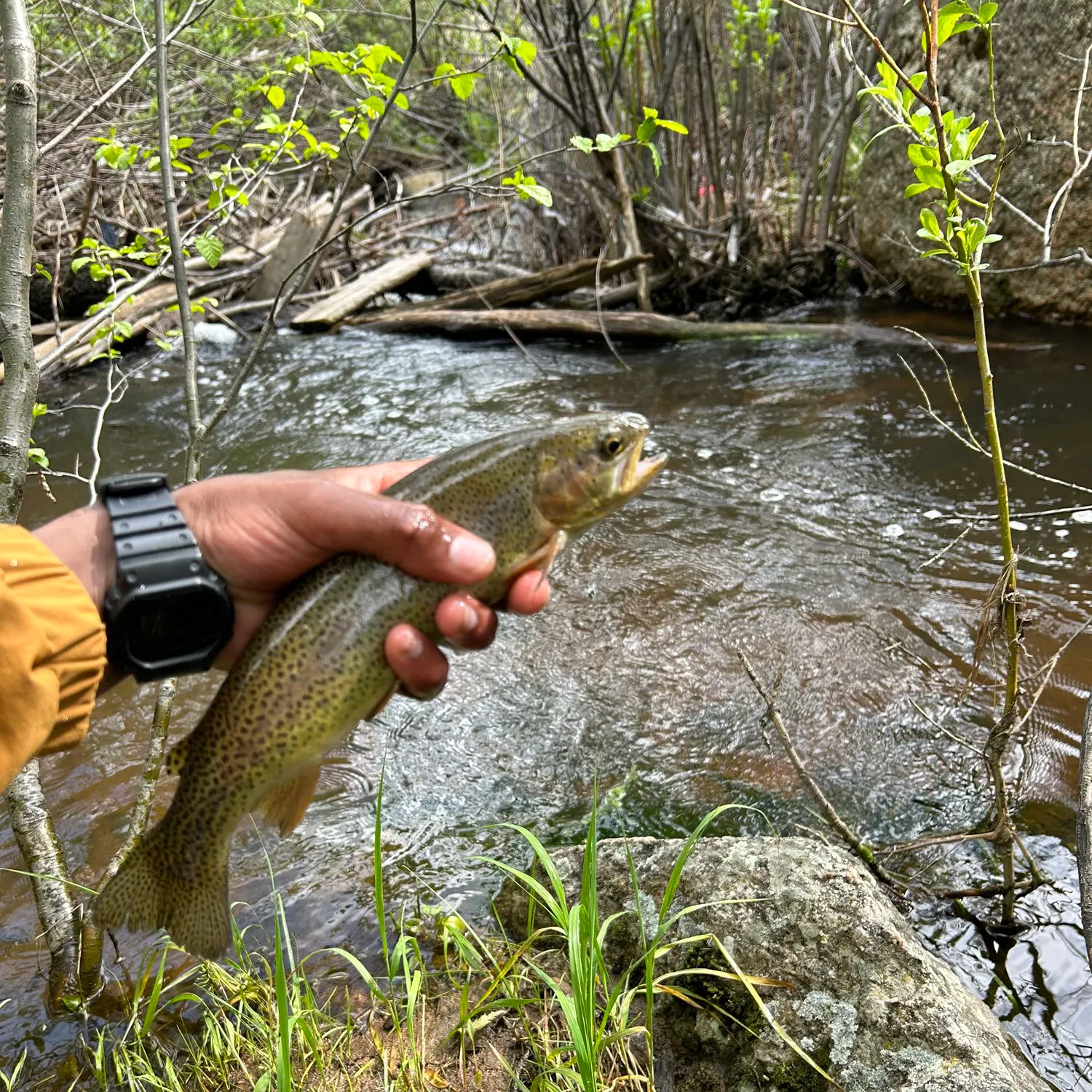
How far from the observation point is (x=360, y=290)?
36.3ft

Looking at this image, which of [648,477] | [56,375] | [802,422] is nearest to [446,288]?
[56,375]

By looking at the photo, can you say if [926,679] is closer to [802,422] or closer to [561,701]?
[561,701]

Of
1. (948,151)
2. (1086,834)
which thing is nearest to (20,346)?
(948,151)

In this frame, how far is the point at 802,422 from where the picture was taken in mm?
7363

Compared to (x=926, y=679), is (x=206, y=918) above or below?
above

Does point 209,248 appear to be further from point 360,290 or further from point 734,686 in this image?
point 360,290

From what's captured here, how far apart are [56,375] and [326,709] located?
8.70 m

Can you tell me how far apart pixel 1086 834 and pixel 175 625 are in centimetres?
223

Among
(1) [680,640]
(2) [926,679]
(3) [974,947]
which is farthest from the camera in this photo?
(1) [680,640]

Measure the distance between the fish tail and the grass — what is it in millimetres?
106

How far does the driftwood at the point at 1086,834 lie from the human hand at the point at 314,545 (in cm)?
138

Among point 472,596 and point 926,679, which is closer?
point 472,596

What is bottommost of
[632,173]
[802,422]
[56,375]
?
[802,422]

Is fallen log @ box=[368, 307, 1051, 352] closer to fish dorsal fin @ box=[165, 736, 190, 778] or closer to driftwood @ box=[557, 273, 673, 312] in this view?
driftwood @ box=[557, 273, 673, 312]
